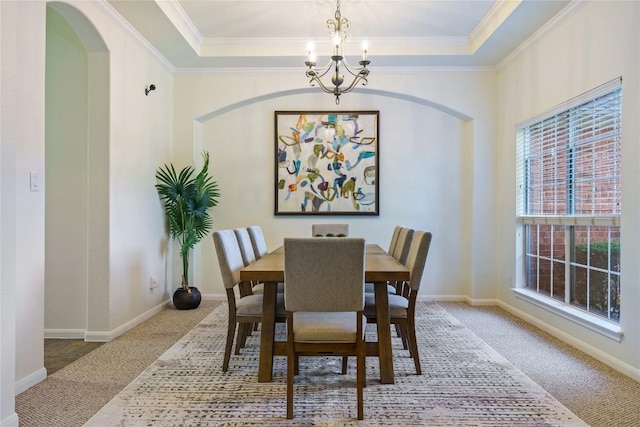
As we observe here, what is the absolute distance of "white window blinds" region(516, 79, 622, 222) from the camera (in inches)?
116

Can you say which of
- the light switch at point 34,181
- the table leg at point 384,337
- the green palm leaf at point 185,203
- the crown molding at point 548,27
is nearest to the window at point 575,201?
the crown molding at point 548,27

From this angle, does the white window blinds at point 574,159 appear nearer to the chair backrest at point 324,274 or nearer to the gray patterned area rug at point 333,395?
the gray patterned area rug at point 333,395

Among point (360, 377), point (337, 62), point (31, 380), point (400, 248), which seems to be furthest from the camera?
point (400, 248)

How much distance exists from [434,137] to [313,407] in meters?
3.74

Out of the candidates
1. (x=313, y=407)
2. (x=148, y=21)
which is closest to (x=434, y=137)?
(x=148, y=21)

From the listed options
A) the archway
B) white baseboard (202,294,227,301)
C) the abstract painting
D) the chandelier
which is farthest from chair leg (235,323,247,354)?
the abstract painting

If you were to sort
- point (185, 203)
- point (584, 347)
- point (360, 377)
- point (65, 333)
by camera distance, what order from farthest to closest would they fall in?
1. point (185, 203)
2. point (65, 333)
3. point (584, 347)
4. point (360, 377)

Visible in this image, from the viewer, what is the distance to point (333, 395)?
2.32 meters

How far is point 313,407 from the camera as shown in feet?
7.16

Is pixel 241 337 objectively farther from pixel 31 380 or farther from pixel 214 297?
pixel 214 297

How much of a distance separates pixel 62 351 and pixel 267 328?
1818 millimetres

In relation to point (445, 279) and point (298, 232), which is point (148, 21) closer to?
point (298, 232)

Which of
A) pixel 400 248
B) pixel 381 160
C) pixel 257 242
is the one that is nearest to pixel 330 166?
pixel 381 160

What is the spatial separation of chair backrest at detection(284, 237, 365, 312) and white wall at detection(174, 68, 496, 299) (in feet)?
9.62
